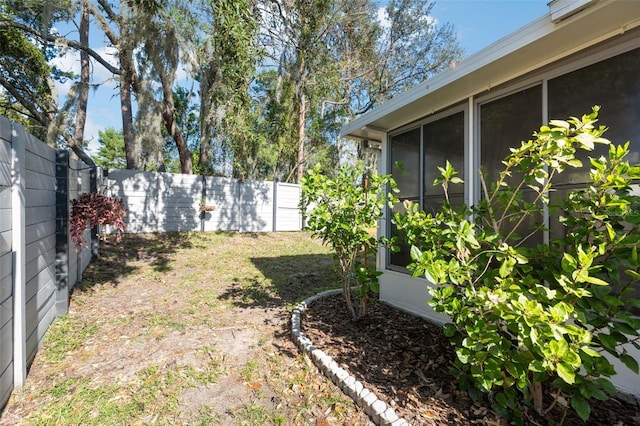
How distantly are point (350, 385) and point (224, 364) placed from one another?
1.06 metres

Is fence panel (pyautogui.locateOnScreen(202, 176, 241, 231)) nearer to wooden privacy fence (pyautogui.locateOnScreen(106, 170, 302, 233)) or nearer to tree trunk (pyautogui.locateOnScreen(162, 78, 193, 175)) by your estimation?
wooden privacy fence (pyautogui.locateOnScreen(106, 170, 302, 233))

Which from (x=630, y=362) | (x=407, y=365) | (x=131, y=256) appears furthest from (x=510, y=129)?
(x=131, y=256)

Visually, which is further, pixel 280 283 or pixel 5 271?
pixel 280 283

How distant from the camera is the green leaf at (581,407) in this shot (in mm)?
1357

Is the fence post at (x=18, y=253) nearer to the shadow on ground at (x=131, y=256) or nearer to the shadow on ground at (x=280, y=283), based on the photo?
the shadow on ground at (x=280, y=283)

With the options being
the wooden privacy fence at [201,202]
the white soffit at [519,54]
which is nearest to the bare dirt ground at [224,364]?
the white soffit at [519,54]

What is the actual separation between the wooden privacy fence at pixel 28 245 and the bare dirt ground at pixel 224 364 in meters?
0.22

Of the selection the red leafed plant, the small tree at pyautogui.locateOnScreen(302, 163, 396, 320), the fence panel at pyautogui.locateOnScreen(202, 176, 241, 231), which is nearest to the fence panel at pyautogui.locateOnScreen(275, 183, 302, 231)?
the fence panel at pyautogui.locateOnScreen(202, 176, 241, 231)

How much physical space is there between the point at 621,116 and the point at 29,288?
171 inches

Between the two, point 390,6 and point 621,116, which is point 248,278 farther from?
point 390,6

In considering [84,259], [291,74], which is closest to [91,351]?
[84,259]

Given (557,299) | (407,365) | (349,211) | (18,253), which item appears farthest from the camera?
(349,211)

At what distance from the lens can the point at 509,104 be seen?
101 inches

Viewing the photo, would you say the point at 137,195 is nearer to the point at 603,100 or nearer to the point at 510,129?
the point at 510,129
